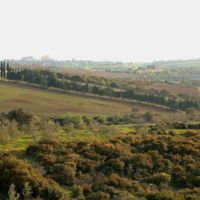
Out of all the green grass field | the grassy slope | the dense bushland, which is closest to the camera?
the dense bushland

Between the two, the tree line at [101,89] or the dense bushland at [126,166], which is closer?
the dense bushland at [126,166]

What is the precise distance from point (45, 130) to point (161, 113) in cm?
6131

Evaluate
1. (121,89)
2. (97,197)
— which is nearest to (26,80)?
(121,89)

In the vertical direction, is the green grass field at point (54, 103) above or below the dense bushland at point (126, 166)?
below

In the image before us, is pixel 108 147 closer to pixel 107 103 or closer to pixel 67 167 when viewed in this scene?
pixel 67 167

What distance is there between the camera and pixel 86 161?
44875 mm

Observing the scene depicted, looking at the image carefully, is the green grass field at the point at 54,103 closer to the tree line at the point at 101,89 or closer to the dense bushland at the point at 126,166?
the tree line at the point at 101,89

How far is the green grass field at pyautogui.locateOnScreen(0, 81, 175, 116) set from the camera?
115 meters

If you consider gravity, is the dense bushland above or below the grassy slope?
above

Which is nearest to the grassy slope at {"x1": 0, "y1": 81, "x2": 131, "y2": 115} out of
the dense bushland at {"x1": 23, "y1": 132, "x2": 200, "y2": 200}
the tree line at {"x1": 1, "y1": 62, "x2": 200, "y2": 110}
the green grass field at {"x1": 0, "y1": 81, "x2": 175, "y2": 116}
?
the green grass field at {"x1": 0, "y1": 81, "x2": 175, "y2": 116}

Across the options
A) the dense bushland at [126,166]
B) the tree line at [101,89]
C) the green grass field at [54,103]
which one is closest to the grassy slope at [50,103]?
the green grass field at [54,103]

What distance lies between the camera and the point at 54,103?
122 meters

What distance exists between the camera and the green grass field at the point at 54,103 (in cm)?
11491

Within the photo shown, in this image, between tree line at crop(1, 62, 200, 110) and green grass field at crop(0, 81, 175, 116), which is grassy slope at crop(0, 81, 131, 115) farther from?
tree line at crop(1, 62, 200, 110)
